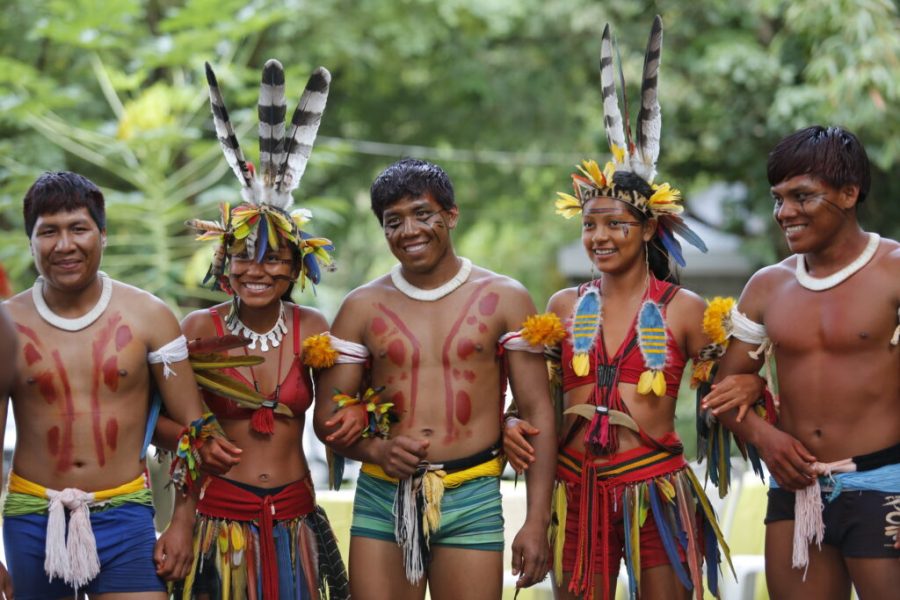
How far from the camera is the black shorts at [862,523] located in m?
3.74

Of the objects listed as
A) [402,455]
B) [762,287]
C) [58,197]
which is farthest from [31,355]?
[762,287]

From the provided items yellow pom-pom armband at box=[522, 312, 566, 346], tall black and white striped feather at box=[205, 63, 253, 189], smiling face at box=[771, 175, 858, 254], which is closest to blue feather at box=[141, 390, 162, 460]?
tall black and white striped feather at box=[205, 63, 253, 189]

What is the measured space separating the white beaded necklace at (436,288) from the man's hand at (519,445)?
550mm

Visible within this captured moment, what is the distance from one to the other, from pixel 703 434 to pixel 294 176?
186 cm

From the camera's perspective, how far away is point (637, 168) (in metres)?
4.37

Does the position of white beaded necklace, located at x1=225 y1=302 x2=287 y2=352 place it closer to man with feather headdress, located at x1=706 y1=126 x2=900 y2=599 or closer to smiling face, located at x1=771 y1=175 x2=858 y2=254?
man with feather headdress, located at x1=706 y1=126 x2=900 y2=599

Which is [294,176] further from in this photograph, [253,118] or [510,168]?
[510,168]

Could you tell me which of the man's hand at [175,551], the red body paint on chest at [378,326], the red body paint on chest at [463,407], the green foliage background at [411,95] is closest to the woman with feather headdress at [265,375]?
the man's hand at [175,551]

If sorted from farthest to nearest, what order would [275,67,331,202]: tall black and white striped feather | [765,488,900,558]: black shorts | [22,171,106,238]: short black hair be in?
[275,67,331,202]: tall black and white striped feather < [22,171,106,238]: short black hair < [765,488,900,558]: black shorts

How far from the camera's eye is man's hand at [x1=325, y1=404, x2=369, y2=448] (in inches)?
162

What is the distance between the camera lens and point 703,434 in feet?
14.5

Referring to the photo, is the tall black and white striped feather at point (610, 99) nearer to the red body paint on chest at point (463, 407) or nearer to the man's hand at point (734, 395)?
the man's hand at point (734, 395)

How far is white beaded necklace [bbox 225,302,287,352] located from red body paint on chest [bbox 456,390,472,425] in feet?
2.38

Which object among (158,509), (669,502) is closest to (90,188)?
(669,502)
